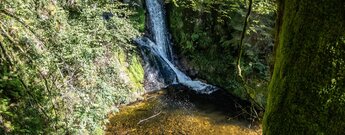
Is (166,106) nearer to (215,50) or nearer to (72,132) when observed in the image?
(215,50)

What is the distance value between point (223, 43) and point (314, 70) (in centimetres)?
1103

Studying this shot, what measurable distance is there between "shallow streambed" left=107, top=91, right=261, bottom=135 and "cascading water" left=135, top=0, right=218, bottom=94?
1.52 m

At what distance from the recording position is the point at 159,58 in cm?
1304

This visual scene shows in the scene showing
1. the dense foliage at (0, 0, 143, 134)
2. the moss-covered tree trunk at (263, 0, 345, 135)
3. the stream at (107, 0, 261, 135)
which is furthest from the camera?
the stream at (107, 0, 261, 135)

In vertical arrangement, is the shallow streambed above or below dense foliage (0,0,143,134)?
below

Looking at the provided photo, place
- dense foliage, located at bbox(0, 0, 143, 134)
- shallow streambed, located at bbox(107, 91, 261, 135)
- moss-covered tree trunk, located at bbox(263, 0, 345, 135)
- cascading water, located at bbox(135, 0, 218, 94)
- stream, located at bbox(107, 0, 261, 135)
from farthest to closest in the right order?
cascading water, located at bbox(135, 0, 218, 94) < stream, located at bbox(107, 0, 261, 135) < shallow streambed, located at bbox(107, 91, 261, 135) < dense foliage, located at bbox(0, 0, 143, 134) < moss-covered tree trunk, located at bbox(263, 0, 345, 135)

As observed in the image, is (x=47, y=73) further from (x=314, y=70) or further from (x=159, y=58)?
(x=159, y=58)

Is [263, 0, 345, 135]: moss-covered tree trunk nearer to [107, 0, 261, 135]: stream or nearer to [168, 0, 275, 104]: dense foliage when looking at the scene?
[107, 0, 261, 135]: stream

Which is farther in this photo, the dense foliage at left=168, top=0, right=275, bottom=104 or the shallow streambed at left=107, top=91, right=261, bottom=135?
the dense foliage at left=168, top=0, right=275, bottom=104

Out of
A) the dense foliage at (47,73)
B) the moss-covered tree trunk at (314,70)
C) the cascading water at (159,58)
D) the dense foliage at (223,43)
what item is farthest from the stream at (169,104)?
the moss-covered tree trunk at (314,70)

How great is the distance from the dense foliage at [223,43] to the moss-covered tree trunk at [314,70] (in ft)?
28.3

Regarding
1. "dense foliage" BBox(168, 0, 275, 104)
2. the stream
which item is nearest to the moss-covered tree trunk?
the stream

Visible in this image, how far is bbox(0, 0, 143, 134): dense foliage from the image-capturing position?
17.2 feet

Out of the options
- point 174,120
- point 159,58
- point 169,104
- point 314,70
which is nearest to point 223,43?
point 159,58
